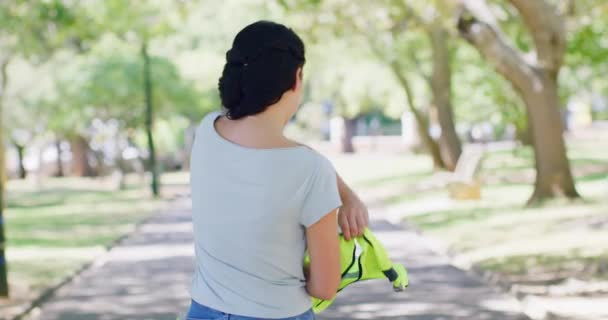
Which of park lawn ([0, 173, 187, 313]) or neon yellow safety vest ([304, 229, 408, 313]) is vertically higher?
neon yellow safety vest ([304, 229, 408, 313])

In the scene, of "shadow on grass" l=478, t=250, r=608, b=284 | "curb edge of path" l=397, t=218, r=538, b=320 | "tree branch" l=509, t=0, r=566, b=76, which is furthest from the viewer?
"tree branch" l=509, t=0, r=566, b=76

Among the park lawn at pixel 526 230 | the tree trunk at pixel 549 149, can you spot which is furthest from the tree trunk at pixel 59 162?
the tree trunk at pixel 549 149

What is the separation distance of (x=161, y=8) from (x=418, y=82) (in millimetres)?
34136

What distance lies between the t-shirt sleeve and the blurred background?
22.1 feet

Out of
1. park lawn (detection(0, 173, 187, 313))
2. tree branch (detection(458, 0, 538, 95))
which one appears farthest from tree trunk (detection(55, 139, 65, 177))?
tree branch (detection(458, 0, 538, 95))

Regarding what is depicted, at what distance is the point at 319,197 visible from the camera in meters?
3.16

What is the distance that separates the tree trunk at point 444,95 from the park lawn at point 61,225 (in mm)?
8096

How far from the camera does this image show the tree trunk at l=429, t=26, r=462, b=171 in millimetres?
33562

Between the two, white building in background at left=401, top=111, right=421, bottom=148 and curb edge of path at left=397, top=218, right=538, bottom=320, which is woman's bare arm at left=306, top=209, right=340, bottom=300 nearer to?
curb edge of path at left=397, top=218, right=538, bottom=320

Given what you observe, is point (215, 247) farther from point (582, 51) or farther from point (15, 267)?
point (582, 51)

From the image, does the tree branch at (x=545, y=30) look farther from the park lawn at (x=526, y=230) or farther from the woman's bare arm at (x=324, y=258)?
the woman's bare arm at (x=324, y=258)

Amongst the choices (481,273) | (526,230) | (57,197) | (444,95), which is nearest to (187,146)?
(57,197)

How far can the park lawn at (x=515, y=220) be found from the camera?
1336cm

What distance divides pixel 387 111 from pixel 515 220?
145 ft
